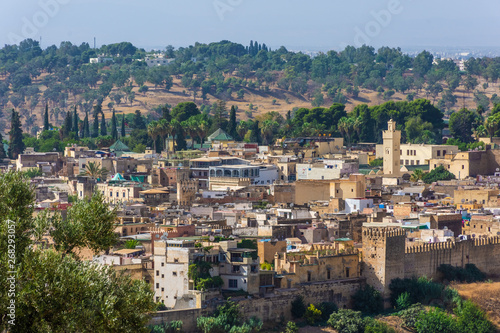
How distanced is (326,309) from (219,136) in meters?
42.9

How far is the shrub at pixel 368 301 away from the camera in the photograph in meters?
34.2

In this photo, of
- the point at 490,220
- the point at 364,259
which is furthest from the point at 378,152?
the point at 364,259

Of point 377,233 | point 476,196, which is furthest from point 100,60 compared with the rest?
point 377,233

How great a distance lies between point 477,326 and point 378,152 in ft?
122

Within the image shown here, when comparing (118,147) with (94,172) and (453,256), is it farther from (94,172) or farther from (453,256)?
(453,256)

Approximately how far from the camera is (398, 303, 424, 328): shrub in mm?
33656

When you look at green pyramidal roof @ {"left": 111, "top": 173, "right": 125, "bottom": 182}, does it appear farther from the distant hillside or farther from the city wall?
the distant hillside

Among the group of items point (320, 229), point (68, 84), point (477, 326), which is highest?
point (68, 84)

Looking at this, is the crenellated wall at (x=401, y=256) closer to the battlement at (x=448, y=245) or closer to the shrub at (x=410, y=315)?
the battlement at (x=448, y=245)

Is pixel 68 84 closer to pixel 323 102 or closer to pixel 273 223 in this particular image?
pixel 323 102

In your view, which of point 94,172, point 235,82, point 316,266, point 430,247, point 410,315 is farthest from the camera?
point 235,82

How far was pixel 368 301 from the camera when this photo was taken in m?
34.2

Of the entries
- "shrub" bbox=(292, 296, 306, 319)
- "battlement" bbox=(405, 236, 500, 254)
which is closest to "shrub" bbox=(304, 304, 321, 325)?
"shrub" bbox=(292, 296, 306, 319)

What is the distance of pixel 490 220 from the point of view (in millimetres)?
41375
